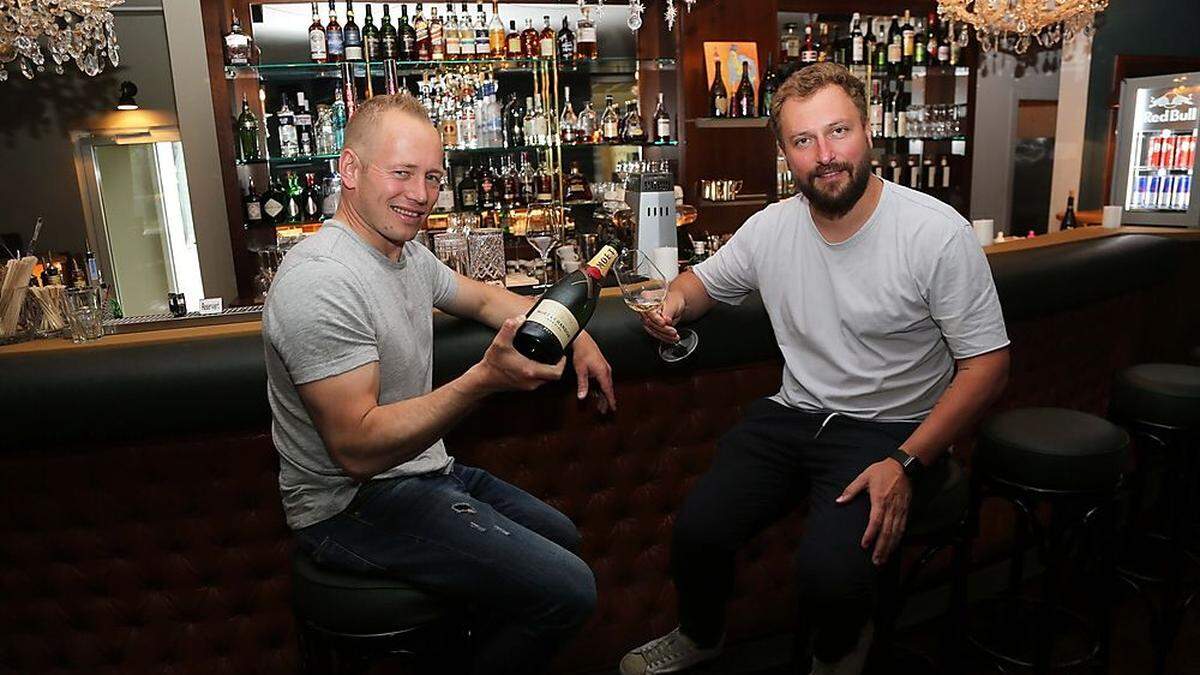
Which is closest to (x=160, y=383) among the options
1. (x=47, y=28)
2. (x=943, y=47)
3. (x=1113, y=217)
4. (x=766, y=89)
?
(x=47, y=28)

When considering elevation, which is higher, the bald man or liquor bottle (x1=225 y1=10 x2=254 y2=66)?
liquor bottle (x1=225 y1=10 x2=254 y2=66)

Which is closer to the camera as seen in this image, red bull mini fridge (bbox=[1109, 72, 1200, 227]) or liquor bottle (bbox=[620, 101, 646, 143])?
liquor bottle (bbox=[620, 101, 646, 143])

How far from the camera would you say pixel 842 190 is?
5.81ft

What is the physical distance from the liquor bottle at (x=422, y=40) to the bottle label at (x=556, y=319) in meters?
3.34

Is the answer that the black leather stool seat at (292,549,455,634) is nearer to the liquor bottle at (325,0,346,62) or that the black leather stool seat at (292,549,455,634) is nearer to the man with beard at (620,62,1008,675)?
the man with beard at (620,62,1008,675)

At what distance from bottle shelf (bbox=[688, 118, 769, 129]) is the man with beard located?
2.85 metres

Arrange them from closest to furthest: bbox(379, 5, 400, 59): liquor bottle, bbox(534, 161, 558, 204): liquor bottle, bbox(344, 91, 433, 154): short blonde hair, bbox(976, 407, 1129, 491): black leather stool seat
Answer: bbox(344, 91, 433, 154): short blonde hair → bbox(976, 407, 1129, 491): black leather stool seat → bbox(379, 5, 400, 59): liquor bottle → bbox(534, 161, 558, 204): liquor bottle

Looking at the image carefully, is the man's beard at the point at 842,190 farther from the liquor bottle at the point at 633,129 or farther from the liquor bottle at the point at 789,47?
the liquor bottle at the point at 789,47

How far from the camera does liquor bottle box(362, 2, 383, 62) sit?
4.14m

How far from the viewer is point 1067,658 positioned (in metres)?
2.24

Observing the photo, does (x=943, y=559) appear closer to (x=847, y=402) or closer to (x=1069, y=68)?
(x=847, y=402)

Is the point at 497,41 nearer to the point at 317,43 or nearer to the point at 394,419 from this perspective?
the point at 317,43

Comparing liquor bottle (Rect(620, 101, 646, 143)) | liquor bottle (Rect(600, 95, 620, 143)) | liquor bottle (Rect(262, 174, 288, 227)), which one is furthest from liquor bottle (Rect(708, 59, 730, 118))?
liquor bottle (Rect(262, 174, 288, 227))

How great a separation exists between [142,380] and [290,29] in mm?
3281
